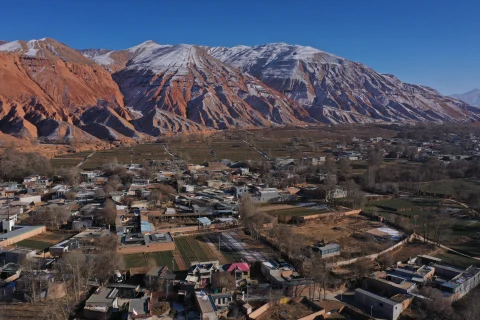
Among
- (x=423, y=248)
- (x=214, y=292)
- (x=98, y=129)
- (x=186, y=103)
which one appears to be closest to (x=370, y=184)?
(x=423, y=248)

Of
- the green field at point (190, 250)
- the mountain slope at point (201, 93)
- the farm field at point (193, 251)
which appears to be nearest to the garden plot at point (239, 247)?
the farm field at point (193, 251)

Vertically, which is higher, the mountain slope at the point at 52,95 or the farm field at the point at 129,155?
the mountain slope at the point at 52,95

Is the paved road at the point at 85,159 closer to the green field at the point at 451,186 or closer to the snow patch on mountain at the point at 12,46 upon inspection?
the green field at the point at 451,186

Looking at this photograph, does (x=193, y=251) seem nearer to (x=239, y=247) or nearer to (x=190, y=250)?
(x=190, y=250)

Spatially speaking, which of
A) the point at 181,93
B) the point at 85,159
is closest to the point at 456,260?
the point at 85,159

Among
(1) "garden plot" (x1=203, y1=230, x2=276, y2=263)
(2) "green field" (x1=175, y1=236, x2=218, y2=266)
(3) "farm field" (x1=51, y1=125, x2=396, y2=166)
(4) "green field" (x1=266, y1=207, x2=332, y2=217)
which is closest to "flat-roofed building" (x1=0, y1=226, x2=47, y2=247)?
(2) "green field" (x1=175, y1=236, x2=218, y2=266)
